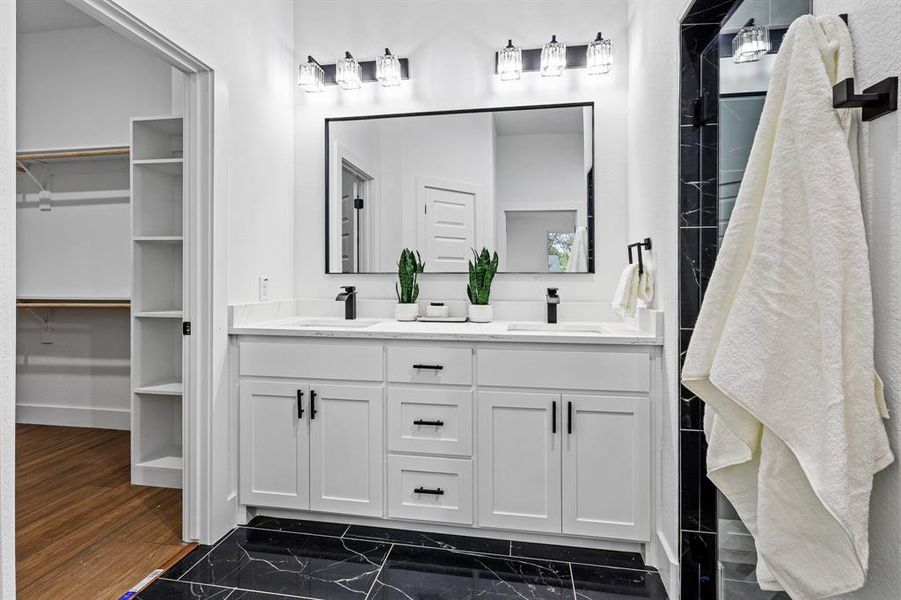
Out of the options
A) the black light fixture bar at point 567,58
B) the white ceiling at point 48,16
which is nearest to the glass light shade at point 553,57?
the black light fixture bar at point 567,58

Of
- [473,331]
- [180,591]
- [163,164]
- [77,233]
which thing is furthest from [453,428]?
[77,233]

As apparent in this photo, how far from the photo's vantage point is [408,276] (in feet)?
8.43

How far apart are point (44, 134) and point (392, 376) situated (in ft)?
10.9

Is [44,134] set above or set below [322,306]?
above

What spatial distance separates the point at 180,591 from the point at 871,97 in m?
2.23

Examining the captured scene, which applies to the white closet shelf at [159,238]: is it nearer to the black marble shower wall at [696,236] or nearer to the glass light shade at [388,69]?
the glass light shade at [388,69]

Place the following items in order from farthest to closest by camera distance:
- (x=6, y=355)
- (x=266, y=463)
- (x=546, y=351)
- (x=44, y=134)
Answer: (x=44, y=134), (x=266, y=463), (x=546, y=351), (x=6, y=355)

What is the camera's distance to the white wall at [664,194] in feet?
5.43

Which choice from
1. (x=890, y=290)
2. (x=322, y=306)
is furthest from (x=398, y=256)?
(x=890, y=290)

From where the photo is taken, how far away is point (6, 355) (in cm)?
121

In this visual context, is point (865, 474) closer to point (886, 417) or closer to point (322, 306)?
point (886, 417)

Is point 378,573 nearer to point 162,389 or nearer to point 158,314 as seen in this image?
point 162,389

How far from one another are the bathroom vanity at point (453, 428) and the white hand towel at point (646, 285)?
0.51 ft

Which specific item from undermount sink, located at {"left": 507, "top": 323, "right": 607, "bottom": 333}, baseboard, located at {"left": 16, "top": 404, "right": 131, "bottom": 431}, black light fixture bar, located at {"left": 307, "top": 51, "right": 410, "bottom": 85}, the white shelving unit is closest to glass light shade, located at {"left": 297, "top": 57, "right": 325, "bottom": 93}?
black light fixture bar, located at {"left": 307, "top": 51, "right": 410, "bottom": 85}
